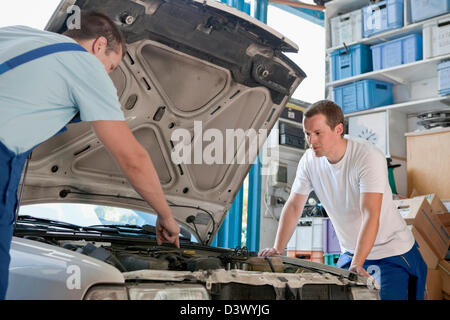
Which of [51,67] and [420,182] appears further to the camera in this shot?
[420,182]

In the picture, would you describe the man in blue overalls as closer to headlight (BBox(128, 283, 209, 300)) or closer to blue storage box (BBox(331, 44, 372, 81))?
headlight (BBox(128, 283, 209, 300))

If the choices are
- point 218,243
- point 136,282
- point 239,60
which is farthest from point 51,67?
point 218,243

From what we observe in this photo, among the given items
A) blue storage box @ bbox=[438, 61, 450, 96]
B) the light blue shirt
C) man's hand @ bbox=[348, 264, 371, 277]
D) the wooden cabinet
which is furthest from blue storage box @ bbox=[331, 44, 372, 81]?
the light blue shirt

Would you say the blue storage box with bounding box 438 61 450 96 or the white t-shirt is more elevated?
the blue storage box with bounding box 438 61 450 96

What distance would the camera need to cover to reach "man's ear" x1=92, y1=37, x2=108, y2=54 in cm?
149

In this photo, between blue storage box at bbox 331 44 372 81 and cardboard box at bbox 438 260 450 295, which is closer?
cardboard box at bbox 438 260 450 295

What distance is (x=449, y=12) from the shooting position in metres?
4.78

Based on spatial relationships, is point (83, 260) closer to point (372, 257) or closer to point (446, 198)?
point (372, 257)

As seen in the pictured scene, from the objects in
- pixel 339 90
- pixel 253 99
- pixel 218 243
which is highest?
pixel 339 90

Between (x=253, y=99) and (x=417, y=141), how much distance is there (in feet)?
8.85

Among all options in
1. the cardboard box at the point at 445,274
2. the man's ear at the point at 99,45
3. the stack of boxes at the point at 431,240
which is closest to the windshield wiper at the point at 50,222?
the man's ear at the point at 99,45

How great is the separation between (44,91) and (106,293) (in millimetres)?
573

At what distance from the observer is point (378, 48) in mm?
5414

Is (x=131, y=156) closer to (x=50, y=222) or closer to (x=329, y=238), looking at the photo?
(x=50, y=222)
